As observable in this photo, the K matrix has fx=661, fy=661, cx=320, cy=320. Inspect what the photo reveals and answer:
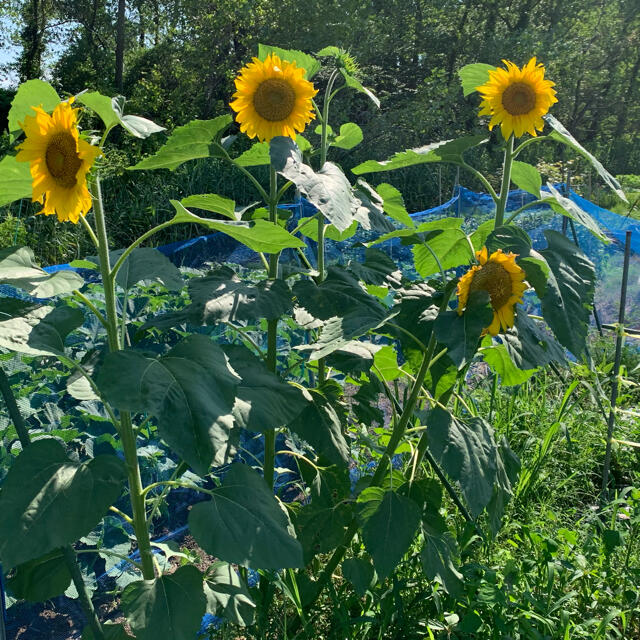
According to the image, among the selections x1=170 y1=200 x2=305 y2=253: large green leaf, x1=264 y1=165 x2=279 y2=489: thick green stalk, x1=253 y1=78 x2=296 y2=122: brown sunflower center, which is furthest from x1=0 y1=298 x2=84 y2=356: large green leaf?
x1=253 y1=78 x2=296 y2=122: brown sunflower center

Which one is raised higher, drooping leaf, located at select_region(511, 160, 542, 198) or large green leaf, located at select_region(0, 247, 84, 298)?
drooping leaf, located at select_region(511, 160, 542, 198)

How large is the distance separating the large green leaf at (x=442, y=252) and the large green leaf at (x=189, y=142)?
0.54 metres

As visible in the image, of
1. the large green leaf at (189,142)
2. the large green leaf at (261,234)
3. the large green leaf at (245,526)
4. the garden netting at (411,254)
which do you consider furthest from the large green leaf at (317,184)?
the garden netting at (411,254)

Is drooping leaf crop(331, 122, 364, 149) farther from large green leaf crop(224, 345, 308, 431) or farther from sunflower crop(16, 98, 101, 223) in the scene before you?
sunflower crop(16, 98, 101, 223)

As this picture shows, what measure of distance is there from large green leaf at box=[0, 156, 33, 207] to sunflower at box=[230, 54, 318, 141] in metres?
0.52

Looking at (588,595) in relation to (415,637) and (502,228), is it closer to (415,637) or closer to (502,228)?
(415,637)

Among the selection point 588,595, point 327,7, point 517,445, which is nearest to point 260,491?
point 588,595

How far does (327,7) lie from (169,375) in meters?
10.5

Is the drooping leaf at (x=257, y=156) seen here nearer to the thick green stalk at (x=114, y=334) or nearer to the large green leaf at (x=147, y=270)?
the large green leaf at (x=147, y=270)

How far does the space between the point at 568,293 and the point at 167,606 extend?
0.98m

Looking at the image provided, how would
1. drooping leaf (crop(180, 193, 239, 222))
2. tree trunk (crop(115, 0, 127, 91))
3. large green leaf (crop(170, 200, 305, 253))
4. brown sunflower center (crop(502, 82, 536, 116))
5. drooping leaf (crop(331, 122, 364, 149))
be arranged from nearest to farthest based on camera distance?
1. large green leaf (crop(170, 200, 305, 253))
2. drooping leaf (crop(180, 193, 239, 222))
3. brown sunflower center (crop(502, 82, 536, 116))
4. drooping leaf (crop(331, 122, 364, 149))
5. tree trunk (crop(115, 0, 127, 91))

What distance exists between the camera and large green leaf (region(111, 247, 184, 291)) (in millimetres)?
1309

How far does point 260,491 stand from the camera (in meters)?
1.24

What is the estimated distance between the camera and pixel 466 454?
4.40 feet
